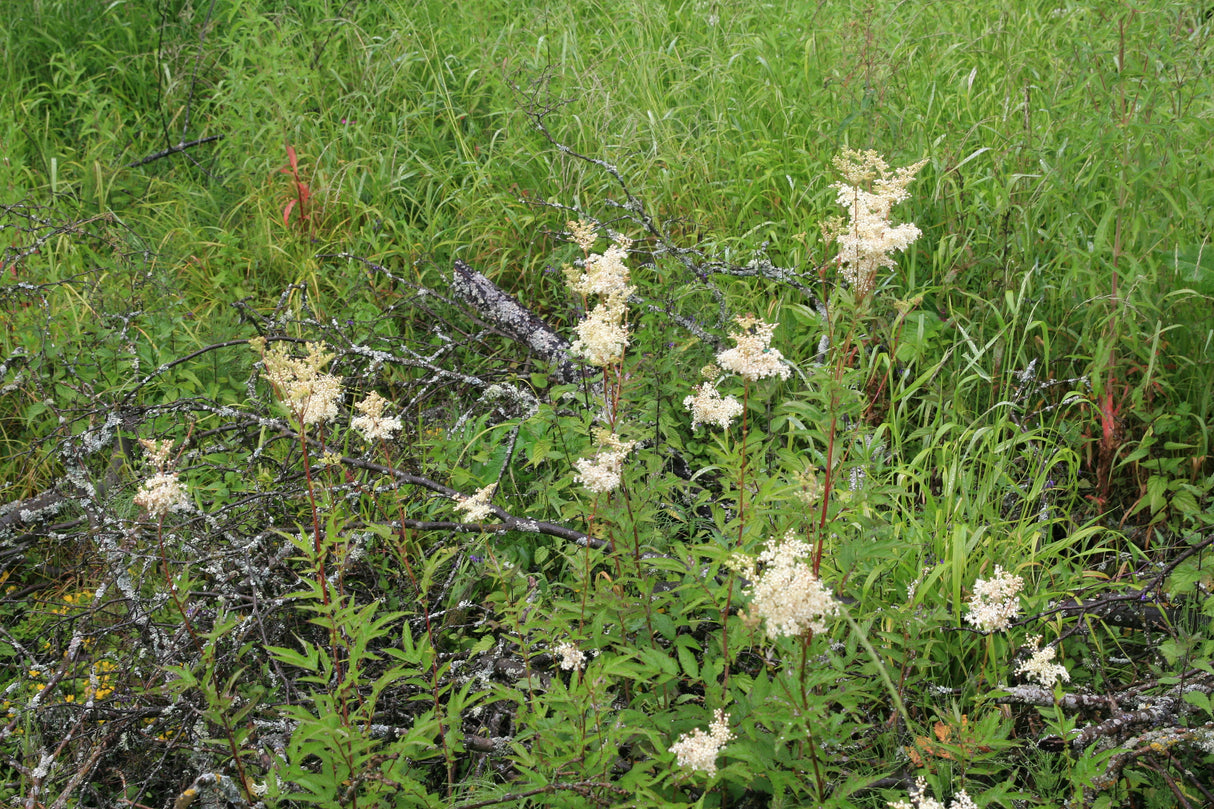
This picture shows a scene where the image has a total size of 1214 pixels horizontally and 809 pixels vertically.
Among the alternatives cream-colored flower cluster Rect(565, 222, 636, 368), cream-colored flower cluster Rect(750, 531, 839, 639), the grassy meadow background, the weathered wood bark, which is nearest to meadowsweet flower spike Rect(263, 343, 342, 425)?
the grassy meadow background

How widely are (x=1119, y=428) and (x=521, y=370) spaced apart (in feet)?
6.79

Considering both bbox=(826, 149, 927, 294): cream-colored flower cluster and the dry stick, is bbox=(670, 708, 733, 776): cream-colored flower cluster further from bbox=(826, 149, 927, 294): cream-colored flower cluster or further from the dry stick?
the dry stick

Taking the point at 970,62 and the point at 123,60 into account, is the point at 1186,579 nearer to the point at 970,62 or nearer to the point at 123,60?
the point at 970,62

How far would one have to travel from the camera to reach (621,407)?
213 centimetres

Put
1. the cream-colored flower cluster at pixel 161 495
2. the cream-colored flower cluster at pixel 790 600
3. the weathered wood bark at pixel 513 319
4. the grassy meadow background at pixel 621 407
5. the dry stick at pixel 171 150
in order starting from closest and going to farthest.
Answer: the cream-colored flower cluster at pixel 790 600 < the cream-colored flower cluster at pixel 161 495 < the grassy meadow background at pixel 621 407 < the weathered wood bark at pixel 513 319 < the dry stick at pixel 171 150

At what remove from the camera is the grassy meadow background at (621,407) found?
5.97 ft

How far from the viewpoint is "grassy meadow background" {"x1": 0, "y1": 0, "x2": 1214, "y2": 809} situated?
1.82 m

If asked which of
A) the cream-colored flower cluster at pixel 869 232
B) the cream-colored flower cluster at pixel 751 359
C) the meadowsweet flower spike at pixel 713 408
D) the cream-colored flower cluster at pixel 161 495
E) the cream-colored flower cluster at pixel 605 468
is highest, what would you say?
A: the cream-colored flower cluster at pixel 869 232

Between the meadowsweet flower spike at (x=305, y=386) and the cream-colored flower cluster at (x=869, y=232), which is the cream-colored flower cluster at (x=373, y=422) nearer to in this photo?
the meadowsweet flower spike at (x=305, y=386)

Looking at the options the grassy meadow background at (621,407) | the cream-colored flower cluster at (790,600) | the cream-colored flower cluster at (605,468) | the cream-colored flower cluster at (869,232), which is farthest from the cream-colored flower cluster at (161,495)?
the cream-colored flower cluster at (869,232)

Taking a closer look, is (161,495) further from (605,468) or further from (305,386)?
(605,468)

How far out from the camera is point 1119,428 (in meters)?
2.64

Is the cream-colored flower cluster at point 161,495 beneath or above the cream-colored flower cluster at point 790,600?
beneath

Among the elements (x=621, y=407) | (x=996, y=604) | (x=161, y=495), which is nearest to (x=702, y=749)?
(x=996, y=604)
